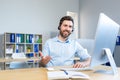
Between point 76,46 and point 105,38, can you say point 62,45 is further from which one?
point 105,38

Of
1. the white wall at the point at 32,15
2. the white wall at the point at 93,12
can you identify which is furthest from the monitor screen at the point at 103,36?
the white wall at the point at 93,12

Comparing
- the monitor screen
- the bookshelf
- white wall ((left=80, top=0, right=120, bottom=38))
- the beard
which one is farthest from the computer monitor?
white wall ((left=80, top=0, right=120, bottom=38))

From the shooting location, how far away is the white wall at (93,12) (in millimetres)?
5930

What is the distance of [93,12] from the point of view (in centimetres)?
667

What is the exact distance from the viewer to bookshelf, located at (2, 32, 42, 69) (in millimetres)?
5058

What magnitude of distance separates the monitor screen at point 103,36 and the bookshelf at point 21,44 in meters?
3.51

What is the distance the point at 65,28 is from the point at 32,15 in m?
3.39

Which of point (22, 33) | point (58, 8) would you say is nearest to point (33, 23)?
point (22, 33)

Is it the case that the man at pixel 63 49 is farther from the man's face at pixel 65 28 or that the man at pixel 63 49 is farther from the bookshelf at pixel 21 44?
the bookshelf at pixel 21 44

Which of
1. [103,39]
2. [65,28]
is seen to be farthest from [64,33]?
[103,39]

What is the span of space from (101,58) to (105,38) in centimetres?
19

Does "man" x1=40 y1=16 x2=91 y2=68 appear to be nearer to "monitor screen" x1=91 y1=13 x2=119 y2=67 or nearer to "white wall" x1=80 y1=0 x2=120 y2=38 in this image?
"monitor screen" x1=91 y1=13 x2=119 y2=67

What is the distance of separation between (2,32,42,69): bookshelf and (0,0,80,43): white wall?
26cm

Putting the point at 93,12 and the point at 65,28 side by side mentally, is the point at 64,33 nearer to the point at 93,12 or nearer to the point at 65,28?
the point at 65,28
